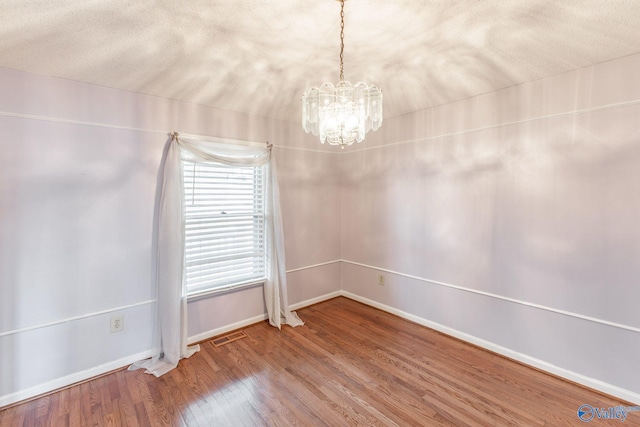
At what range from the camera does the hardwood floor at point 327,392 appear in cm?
199

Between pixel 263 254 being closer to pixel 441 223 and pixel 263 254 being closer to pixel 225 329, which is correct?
pixel 225 329

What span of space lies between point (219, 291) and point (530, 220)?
312cm

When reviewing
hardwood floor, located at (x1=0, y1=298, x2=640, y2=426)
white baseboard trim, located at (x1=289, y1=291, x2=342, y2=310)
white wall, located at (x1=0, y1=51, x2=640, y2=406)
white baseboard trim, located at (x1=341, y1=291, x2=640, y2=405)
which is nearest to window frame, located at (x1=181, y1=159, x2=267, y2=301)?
white wall, located at (x1=0, y1=51, x2=640, y2=406)

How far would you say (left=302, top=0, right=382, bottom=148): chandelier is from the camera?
69.4 inches

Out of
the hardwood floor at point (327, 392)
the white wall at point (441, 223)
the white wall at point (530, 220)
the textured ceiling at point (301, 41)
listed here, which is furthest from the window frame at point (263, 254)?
the white wall at point (530, 220)

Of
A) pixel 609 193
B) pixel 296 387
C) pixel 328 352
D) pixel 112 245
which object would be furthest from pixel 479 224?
pixel 112 245

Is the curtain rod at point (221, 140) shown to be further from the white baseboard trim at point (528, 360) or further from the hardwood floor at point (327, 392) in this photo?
the white baseboard trim at point (528, 360)

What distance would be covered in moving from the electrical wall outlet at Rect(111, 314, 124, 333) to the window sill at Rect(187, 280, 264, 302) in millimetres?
571

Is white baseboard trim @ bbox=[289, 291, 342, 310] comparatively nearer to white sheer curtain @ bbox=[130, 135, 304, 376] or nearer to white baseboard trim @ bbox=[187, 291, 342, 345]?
white baseboard trim @ bbox=[187, 291, 342, 345]

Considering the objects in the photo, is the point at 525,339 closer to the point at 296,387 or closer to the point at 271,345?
the point at 296,387

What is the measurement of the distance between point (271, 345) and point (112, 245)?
1.75 meters

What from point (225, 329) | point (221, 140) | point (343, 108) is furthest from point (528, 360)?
point (221, 140)

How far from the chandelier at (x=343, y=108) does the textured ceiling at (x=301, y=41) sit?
430mm

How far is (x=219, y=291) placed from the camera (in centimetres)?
313
